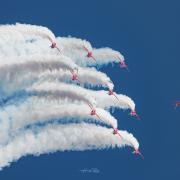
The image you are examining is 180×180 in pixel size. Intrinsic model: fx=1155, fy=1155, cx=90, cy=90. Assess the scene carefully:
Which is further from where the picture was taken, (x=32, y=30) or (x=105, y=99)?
(x=105, y=99)

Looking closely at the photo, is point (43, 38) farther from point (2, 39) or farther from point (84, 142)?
point (84, 142)

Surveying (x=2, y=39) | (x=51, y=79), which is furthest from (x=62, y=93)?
(x=2, y=39)

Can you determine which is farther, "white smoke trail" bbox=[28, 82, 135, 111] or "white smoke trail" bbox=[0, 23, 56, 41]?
"white smoke trail" bbox=[28, 82, 135, 111]

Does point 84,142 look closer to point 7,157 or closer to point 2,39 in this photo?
point 7,157

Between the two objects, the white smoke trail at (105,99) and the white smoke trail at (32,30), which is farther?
the white smoke trail at (105,99)

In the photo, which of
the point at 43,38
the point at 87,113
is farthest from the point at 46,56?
the point at 87,113

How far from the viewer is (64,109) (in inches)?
3767

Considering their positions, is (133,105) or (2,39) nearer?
(2,39)

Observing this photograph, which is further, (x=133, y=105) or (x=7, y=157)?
(x=133, y=105)

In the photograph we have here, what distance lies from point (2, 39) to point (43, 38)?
13.6 ft

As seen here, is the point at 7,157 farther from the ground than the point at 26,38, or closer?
closer

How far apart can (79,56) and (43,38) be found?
19.1 ft

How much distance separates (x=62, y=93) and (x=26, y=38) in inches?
241

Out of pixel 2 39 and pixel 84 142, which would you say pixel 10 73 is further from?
pixel 84 142
